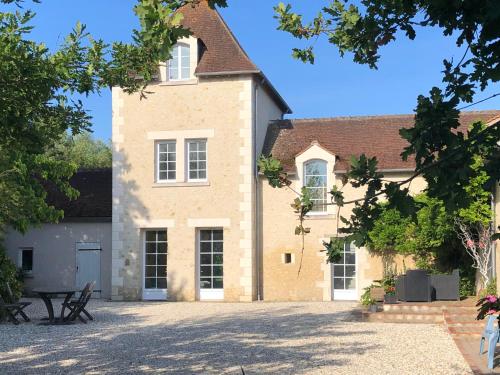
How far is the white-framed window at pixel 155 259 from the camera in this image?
2041 centimetres

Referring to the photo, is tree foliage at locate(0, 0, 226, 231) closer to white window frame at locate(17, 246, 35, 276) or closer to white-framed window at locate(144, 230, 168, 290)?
white-framed window at locate(144, 230, 168, 290)

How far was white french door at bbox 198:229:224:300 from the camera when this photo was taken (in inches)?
787

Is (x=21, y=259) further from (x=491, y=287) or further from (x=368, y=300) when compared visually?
(x=491, y=287)

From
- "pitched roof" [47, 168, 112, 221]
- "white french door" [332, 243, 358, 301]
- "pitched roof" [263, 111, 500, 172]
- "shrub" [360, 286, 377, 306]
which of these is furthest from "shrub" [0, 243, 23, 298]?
"white french door" [332, 243, 358, 301]

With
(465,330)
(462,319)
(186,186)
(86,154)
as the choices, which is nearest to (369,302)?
(462,319)

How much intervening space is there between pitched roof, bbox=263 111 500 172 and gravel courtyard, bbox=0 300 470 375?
6106mm

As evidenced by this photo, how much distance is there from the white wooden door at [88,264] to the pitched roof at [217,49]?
718cm

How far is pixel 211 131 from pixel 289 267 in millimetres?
4938

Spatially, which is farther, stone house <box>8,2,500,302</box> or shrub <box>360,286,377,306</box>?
stone house <box>8,2,500,302</box>

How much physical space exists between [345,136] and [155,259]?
7.51m

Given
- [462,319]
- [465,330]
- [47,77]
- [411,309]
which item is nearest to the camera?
[47,77]

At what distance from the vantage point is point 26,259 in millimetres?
22922

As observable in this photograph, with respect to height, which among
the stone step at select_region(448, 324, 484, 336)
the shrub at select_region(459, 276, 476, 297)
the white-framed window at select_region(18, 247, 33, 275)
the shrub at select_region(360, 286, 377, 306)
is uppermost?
the white-framed window at select_region(18, 247, 33, 275)

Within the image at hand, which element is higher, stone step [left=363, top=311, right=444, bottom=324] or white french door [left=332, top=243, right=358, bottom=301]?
white french door [left=332, top=243, right=358, bottom=301]
